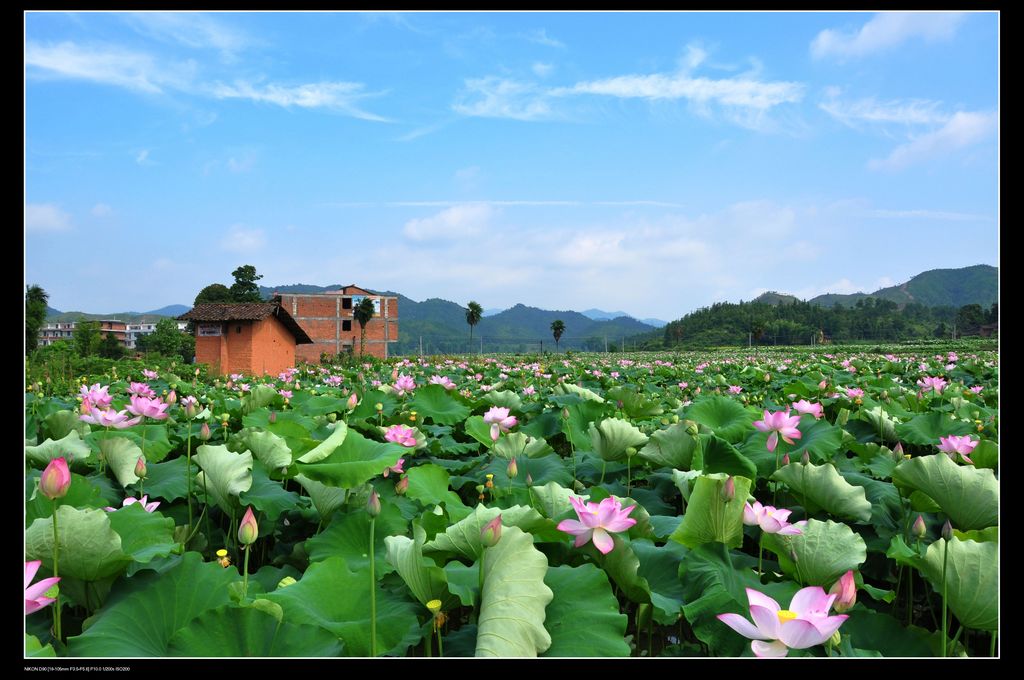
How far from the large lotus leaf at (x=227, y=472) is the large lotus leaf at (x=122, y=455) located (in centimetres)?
26

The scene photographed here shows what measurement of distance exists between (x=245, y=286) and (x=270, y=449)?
136ft

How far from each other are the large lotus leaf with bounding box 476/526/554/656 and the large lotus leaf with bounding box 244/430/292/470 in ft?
2.78

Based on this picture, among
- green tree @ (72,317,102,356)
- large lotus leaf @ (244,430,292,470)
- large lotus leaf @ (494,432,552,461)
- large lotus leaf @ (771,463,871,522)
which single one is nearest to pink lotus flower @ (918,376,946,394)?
large lotus leaf @ (771,463,871,522)

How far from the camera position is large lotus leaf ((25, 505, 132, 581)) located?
0.94 m

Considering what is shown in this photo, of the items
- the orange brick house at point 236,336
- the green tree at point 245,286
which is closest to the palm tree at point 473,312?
the green tree at point 245,286

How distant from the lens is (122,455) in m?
1.56

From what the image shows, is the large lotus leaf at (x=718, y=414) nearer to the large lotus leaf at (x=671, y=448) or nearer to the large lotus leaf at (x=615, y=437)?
the large lotus leaf at (x=671, y=448)

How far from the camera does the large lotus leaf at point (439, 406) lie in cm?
274

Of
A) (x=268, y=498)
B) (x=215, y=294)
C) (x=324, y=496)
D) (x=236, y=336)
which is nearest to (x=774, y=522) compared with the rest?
(x=324, y=496)

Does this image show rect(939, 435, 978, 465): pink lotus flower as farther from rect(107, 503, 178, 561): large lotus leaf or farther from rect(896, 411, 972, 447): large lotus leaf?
rect(107, 503, 178, 561): large lotus leaf

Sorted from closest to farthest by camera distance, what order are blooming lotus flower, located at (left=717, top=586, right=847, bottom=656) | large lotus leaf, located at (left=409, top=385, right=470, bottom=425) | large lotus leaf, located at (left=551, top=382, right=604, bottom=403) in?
1. blooming lotus flower, located at (left=717, top=586, right=847, bottom=656)
2. large lotus leaf, located at (left=409, top=385, right=470, bottom=425)
3. large lotus leaf, located at (left=551, top=382, right=604, bottom=403)

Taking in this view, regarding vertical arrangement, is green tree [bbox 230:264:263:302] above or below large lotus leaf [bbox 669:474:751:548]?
above

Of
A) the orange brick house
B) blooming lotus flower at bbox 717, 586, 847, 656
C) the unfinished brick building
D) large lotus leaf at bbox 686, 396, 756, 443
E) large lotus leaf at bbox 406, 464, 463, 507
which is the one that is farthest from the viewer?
the unfinished brick building
